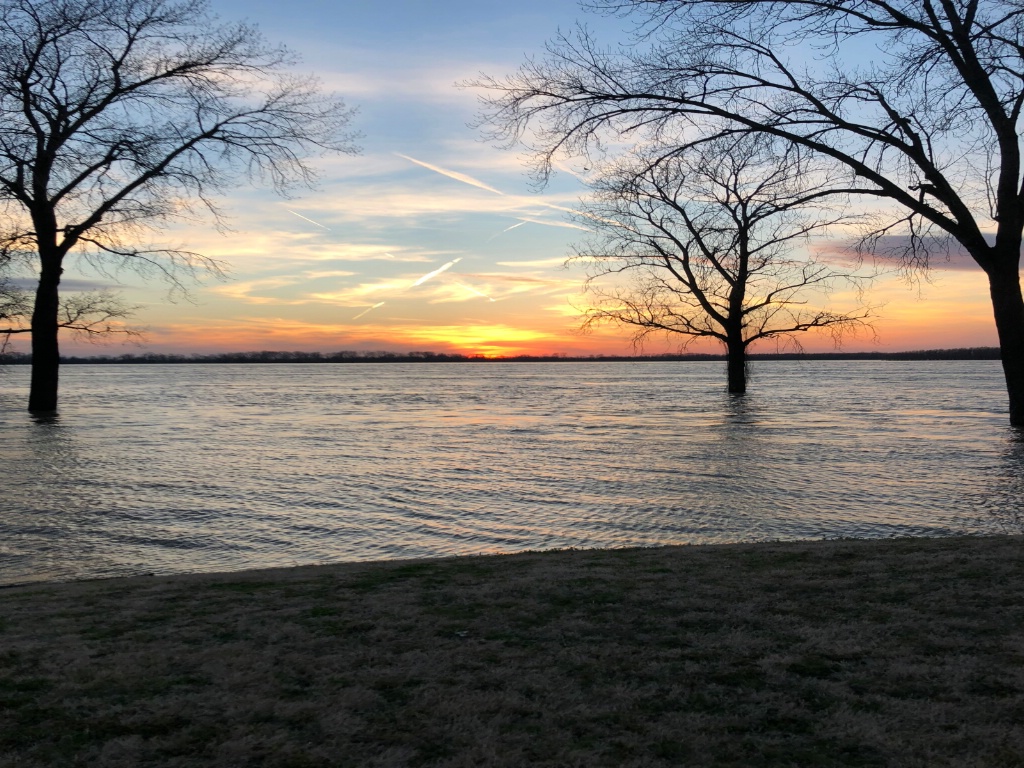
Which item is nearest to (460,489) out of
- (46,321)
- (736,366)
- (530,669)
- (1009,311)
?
(530,669)

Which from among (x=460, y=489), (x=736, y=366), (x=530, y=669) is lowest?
(x=460, y=489)

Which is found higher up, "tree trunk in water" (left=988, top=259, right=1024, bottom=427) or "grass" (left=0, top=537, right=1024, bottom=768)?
"tree trunk in water" (left=988, top=259, right=1024, bottom=427)

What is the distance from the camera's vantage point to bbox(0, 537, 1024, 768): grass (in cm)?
267

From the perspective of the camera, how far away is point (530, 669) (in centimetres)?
335

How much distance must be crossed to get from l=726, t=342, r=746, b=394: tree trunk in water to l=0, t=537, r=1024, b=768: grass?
2872 cm

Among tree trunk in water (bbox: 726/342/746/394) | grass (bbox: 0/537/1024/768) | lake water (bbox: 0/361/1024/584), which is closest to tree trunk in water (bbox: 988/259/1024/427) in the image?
lake water (bbox: 0/361/1024/584)

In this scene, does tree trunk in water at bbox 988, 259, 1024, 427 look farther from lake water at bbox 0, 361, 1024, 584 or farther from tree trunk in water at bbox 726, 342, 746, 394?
tree trunk in water at bbox 726, 342, 746, 394

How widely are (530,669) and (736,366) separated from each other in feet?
112

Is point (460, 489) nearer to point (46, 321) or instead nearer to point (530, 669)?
point (530, 669)

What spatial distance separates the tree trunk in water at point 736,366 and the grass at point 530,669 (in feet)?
94.2

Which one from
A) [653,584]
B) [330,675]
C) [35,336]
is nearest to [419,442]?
[35,336]

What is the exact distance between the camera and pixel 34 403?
2436 cm

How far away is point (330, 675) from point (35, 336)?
23.0 metres

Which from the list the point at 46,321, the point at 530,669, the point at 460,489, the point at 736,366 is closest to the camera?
the point at 530,669
